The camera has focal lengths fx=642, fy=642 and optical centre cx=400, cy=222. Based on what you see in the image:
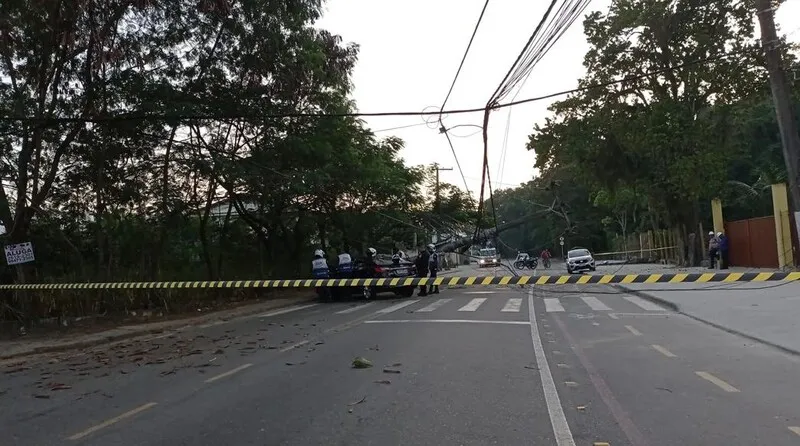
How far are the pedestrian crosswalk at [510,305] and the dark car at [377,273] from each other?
1402 millimetres

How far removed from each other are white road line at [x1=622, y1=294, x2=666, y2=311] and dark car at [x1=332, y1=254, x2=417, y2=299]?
6.99 metres

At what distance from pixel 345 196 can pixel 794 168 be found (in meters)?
17.1

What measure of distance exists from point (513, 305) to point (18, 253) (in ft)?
39.6

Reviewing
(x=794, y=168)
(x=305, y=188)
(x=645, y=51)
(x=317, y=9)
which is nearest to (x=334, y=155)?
(x=305, y=188)

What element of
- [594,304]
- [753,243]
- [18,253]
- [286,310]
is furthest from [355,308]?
[753,243]

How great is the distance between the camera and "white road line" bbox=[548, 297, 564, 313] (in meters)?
15.9

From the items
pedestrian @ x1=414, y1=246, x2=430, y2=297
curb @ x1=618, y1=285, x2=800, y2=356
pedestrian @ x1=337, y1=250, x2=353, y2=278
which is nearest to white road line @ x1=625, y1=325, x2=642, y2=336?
curb @ x1=618, y1=285, x2=800, y2=356

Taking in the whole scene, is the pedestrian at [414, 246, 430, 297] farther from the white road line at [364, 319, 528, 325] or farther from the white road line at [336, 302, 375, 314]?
the white road line at [364, 319, 528, 325]

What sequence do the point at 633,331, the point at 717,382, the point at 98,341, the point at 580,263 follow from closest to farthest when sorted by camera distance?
the point at 717,382 < the point at 633,331 < the point at 98,341 < the point at 580,263

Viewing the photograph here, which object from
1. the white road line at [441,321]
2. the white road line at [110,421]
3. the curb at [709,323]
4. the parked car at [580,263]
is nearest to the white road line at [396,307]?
the white road line at [441,321]

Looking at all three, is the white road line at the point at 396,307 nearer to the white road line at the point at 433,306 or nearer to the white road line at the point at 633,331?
the white road line at the point at 433,306

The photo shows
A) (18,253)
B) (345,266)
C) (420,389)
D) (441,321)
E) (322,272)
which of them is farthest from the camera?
(345,266)

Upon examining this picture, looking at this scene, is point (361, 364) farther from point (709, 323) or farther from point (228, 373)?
point (709, 323)

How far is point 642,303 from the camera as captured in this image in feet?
57.1
